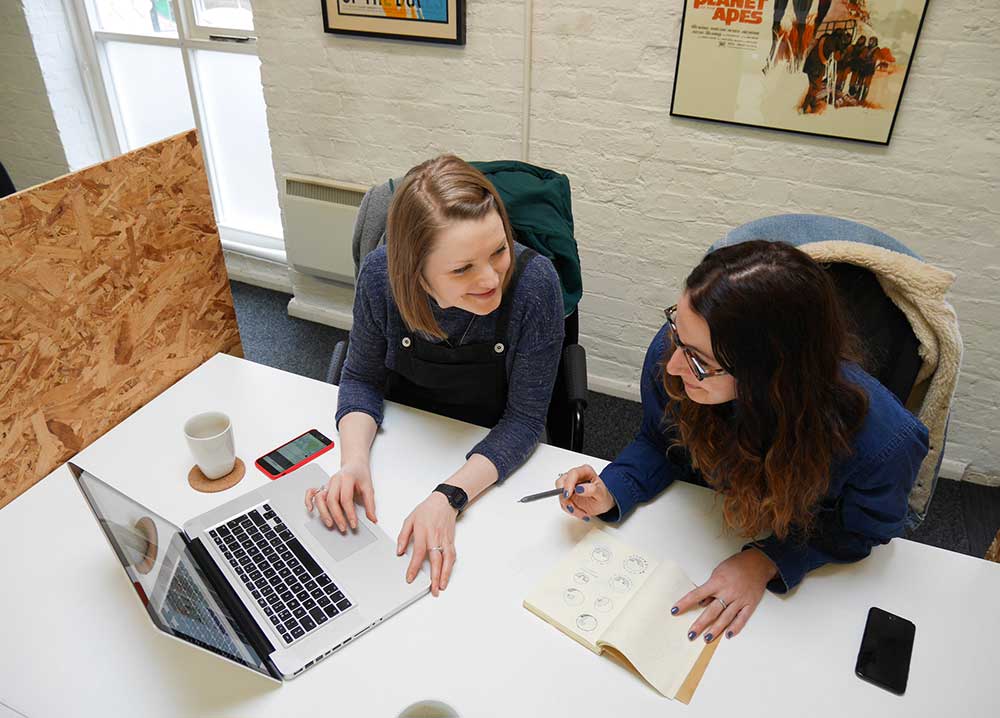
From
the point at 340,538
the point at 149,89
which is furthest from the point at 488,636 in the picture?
the point at 149,89

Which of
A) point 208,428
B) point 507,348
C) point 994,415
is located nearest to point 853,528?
point 507,348

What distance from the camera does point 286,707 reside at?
2.86ft

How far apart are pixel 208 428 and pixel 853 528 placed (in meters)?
A: 1.05

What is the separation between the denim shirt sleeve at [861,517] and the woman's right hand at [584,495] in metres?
0.23

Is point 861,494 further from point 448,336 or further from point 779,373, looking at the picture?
point 448,336

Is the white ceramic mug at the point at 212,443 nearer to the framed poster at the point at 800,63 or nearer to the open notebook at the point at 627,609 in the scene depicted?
the open notebook at the point at 627,609

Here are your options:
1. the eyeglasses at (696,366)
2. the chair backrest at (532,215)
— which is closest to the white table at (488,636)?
the eyeglasses at (696,366)

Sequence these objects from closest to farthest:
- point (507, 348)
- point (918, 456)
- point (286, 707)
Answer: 1. point (286, 707)
2. point (918, 456)
3. point (507, 348)

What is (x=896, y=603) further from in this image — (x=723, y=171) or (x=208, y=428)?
(x=723, y=171)

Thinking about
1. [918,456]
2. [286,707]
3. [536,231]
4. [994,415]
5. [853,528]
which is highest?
[536,231]

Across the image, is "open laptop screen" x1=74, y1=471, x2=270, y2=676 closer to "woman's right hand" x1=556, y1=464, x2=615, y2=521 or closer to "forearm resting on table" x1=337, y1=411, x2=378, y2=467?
"forearm resting on table" x1=337, y1=411, x2=378, y2=467

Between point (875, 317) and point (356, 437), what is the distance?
0.92m

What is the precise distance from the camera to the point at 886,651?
94 centimetres

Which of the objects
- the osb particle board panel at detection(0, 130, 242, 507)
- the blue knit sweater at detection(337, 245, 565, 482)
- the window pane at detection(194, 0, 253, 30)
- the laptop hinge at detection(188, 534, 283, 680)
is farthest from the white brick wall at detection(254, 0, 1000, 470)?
the laptop hinge at detection(188, 534, 283, 680)
